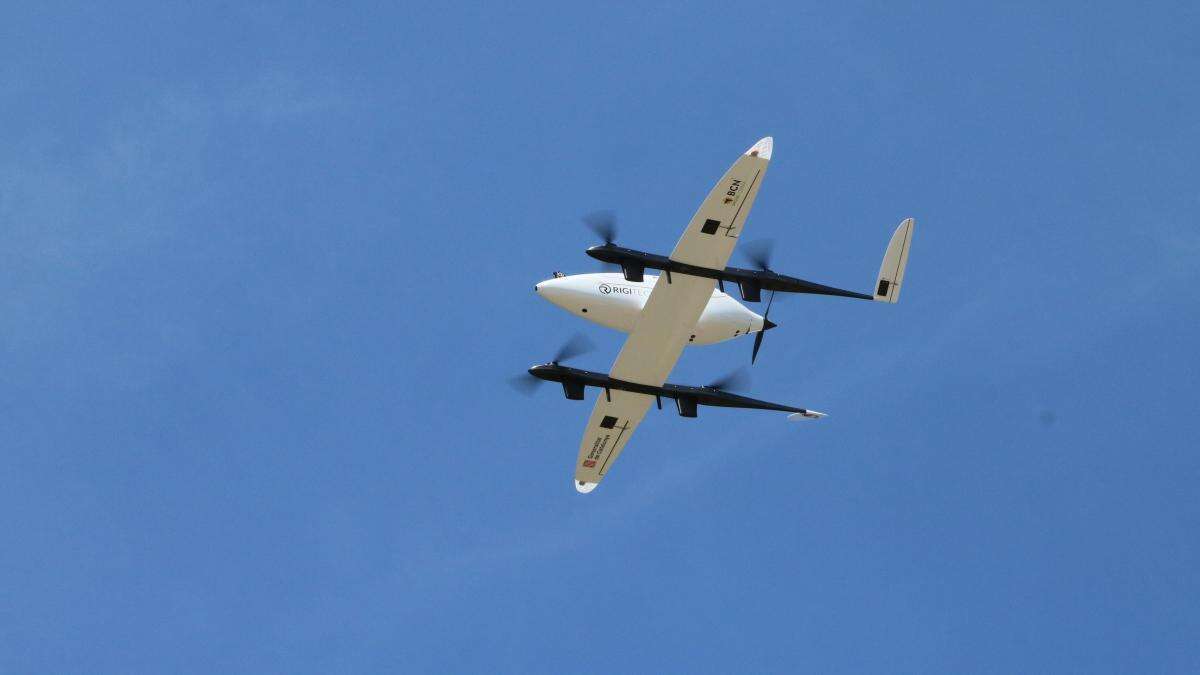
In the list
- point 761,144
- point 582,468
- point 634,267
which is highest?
point 761,144

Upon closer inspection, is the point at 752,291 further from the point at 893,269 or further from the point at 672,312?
the point at 893,269

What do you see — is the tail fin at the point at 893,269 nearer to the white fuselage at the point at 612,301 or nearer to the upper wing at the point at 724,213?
the white fuselage at the point at 612,301

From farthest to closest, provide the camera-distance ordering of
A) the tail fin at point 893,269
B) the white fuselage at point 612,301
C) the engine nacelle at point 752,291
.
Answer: the tail fin at point 893,269 → the white fuselage at point 612,301 → the engine nacelle at point 752,291

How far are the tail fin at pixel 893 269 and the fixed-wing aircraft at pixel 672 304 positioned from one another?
0.05m

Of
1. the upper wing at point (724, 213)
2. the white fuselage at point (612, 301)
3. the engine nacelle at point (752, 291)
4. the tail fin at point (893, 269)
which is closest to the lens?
the upper wing at point (724, 213)

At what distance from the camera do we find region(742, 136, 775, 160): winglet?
75.4 m

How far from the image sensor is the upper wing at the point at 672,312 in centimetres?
7556

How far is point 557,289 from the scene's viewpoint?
79625mm

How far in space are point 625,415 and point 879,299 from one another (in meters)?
12.7

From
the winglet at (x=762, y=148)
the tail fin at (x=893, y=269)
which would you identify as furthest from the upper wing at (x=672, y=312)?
the tail fin at (x=893, y=269)

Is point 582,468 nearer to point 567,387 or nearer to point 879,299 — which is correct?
point 567,387

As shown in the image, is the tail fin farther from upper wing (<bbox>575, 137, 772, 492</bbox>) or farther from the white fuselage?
upper wing (<bbox>575, 137, 772, 492</bbox>)

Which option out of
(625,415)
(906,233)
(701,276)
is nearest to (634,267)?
(701,276)

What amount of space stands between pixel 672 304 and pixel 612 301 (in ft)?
10.6
